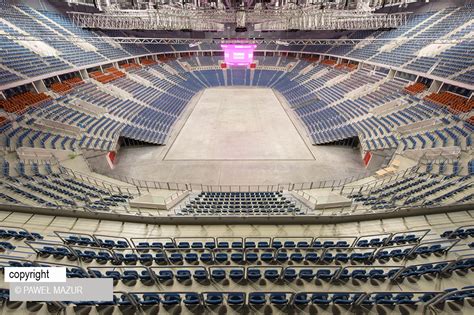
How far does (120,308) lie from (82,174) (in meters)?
11.6

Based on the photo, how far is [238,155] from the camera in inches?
744

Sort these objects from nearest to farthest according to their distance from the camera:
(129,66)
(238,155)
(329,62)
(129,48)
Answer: (238,155) < (129,66) < (129,48) < (329,62)

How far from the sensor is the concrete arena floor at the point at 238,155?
54.0 ft

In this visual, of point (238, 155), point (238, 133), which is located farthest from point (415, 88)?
point (238, 155)

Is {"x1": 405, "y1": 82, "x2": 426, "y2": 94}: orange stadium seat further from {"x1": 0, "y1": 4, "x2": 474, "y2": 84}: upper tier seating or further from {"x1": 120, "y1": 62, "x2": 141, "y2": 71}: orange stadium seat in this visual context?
{"x1": 120, "y1": 62, "x2": 141, "y2": 71}: orange stadium seat

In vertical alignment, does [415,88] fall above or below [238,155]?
above

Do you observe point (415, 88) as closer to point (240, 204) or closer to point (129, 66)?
point (240, 204)

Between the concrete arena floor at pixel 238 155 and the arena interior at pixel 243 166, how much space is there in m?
0.17

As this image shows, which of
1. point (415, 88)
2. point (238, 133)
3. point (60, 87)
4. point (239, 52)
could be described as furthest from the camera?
point (239, 52)

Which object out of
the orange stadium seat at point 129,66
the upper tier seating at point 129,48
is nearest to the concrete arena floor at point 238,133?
the orange stadium seat at point 129,66

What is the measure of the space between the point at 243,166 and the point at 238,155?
1.67 meters

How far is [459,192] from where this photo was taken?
10344 mm

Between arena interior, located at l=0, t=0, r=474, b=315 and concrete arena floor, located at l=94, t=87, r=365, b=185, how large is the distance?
0.17m

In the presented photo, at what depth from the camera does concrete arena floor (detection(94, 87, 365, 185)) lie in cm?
1645
